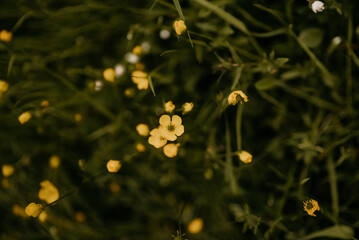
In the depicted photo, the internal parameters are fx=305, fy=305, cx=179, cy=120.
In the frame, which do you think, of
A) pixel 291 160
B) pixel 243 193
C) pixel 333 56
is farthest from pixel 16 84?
pixel 333 56

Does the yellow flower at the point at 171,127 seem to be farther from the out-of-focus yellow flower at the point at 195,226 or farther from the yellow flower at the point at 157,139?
the out-of-focus yellow flower at the point at 195,226

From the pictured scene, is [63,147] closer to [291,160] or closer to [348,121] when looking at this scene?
[291,160]

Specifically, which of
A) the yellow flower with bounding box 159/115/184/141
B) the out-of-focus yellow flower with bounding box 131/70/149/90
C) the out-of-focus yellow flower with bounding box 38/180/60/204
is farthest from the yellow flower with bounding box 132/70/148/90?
the out-of-focus yellow flower with bounding box 38/180/60/204

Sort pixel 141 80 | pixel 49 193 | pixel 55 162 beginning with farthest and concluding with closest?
pixel 55 162 → pixel 49 193 → pixel 141 80

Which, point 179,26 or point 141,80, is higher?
point 179,26

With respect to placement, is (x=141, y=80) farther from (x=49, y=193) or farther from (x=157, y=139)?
(x=49, y=193)

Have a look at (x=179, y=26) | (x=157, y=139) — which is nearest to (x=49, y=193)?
(x=157, y=139)

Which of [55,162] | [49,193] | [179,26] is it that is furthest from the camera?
[55,162]

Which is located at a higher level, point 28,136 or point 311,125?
point 311,125
